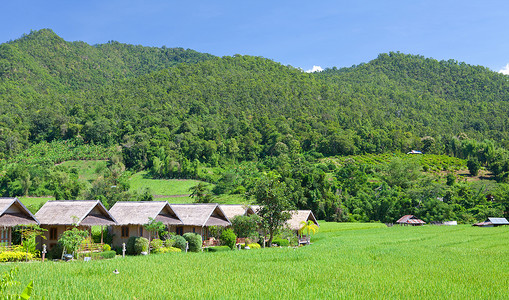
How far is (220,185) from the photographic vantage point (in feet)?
248

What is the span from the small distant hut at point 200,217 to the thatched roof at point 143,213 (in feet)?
3.95

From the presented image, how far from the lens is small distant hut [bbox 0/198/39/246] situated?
23953 millimetres

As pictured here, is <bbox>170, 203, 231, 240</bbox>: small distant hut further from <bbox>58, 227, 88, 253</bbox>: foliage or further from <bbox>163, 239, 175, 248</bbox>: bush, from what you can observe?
<bbox>58, 227, 88, 253</bbox>: foliage

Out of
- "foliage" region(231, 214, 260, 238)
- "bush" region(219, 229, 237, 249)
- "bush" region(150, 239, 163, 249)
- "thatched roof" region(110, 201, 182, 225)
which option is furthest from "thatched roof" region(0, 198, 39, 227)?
"foliage" region(231, 214, 260, 238)

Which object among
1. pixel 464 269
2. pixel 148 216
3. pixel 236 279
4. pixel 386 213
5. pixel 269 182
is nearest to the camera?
pixel 236 279

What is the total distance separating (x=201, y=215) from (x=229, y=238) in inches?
110

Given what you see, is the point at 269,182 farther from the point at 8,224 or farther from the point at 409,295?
the point at 409,295

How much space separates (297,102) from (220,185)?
7166 cm

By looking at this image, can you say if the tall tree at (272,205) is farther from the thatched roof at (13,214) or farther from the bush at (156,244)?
the thatched roof at (13,214)

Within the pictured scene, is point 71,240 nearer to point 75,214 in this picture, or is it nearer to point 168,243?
point 75,214

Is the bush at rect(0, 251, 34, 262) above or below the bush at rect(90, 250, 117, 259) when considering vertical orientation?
above

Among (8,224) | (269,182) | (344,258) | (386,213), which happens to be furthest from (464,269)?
(386,213)

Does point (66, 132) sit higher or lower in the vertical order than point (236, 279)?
higher

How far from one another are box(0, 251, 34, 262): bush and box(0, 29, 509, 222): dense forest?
26480mm
